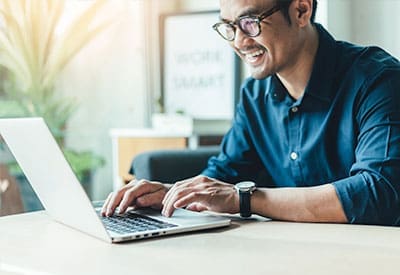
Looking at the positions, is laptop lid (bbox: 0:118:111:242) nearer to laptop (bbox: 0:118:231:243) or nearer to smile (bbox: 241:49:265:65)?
laptop (bbox: 0:118:231:243)

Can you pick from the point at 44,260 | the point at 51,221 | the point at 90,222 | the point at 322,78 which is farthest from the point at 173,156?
the point at 44,260

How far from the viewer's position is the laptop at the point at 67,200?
1.10 m

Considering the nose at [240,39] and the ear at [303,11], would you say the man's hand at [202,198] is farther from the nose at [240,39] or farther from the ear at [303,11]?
the ear at [303,11]

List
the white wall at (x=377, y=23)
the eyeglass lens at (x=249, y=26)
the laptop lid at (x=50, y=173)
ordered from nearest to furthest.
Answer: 1. the laptop lid at (x=50, y=173)
2. the eyeglass lens at (x=249, y=26)
3. the white wall at (x=377, y=23)

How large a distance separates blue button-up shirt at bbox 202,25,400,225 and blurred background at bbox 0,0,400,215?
85 centimetres

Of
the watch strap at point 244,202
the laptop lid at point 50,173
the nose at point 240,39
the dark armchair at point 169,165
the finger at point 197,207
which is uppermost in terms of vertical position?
the nose at point 240,39

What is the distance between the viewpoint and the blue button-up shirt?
1306 mm

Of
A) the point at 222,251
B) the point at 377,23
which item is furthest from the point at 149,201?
the point at 377,23

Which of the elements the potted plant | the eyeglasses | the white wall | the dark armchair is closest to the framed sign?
the potted plant

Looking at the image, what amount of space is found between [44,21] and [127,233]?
2.18m

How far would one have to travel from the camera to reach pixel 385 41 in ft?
8.08

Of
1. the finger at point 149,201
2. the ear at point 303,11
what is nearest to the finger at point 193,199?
the finger at point 149,201

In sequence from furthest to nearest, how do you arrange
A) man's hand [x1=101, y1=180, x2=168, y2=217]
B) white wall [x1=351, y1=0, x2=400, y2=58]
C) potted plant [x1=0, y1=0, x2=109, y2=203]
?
potted plant [x1=0, y1=0, x2=109, y2=203], white wall [x1=351, y1=0, x2=400, y2=58], man's hand [x1=101, y1=180, x2=168, y2=217]

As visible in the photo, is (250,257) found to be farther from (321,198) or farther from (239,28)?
(239,28)
